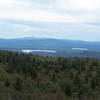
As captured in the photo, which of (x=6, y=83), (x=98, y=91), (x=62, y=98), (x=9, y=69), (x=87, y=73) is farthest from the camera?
(x=87, y=73)

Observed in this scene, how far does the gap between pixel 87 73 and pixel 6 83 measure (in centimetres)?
638

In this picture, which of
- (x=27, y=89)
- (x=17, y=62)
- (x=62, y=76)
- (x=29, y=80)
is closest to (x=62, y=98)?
(x=27, y=89)

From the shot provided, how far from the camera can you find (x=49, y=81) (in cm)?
1576

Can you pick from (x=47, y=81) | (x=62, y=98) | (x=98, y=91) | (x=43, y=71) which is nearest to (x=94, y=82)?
(x=98, y=91)

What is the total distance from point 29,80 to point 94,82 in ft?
10.9

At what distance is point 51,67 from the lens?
65.1 ft

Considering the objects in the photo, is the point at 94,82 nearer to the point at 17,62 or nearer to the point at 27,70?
the point at 27,70

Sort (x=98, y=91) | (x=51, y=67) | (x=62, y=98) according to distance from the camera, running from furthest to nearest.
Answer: (x=51, y=67) < (x=98, y=91) < (x=62, y=98)

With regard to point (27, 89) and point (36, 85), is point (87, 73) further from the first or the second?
point (27, 89)

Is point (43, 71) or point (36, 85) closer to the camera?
point (36, 85)

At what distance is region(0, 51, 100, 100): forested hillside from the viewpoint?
1206 centimetres

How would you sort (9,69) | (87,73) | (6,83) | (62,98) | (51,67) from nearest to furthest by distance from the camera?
(62,98)
(6,83)
(9,69)
(87,73)
(51,67)

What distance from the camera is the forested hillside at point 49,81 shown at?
12062mm

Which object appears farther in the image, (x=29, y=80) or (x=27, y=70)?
(x=27, y=70)
